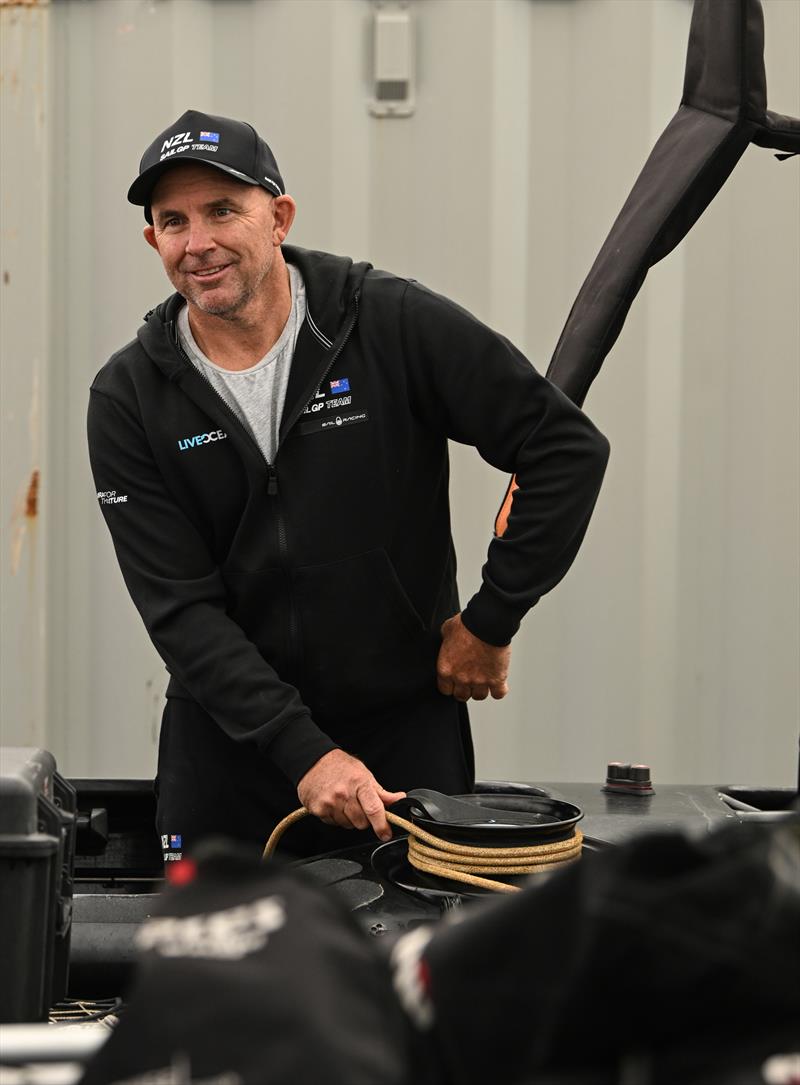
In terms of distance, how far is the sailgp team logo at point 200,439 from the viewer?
212 centimetres

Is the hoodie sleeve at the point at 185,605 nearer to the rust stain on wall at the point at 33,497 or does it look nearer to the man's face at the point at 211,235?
the man's face at the point at 211,235

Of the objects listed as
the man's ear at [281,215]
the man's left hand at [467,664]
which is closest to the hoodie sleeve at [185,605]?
the man's left hand at [467,664]

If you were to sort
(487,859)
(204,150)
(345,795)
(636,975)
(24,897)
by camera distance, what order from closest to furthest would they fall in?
(636,975), (24,897), (487,859), (345,795), (204,150)

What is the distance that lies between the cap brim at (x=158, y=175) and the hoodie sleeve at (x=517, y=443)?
332 millimetres

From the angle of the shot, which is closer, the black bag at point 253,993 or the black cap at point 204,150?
the black bag at point 253,993

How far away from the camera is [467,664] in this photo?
7.07 ft

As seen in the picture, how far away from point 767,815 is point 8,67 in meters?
1.98

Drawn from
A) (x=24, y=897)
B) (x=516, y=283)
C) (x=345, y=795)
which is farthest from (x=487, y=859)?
(x=516, y=283)

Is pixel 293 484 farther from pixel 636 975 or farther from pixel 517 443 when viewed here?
pixel 636 975

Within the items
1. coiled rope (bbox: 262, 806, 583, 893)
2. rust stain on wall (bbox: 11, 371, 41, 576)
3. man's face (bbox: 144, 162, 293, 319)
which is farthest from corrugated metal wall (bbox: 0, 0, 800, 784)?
coiled rope (bbox: 262, 806, 583, 893)

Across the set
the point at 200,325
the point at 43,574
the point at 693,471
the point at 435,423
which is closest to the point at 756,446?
the point at 693,471

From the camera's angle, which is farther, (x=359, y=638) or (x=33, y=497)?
(x=33, y=497)

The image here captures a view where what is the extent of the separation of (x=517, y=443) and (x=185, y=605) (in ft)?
1.77

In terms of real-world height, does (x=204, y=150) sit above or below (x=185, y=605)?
above
